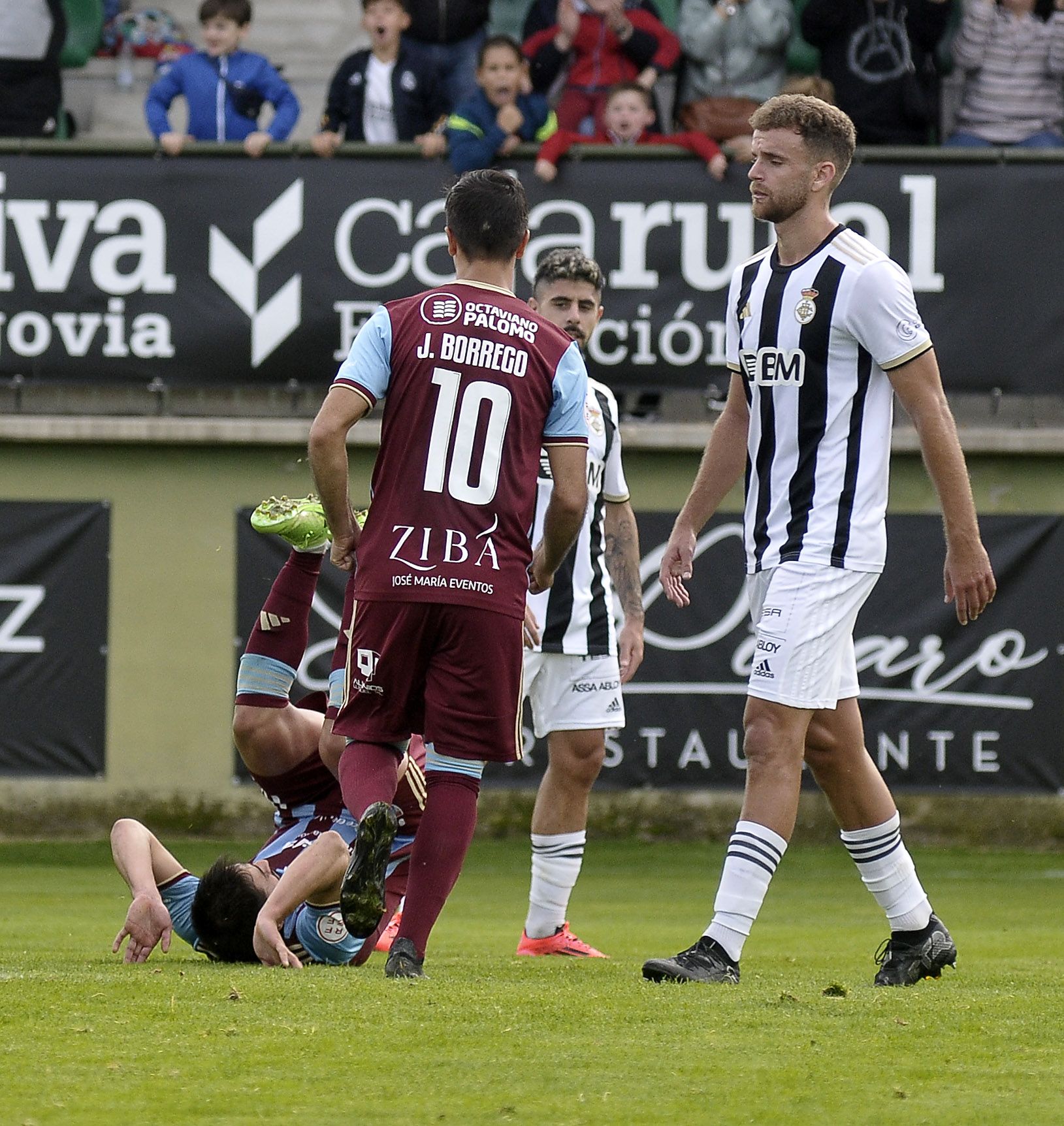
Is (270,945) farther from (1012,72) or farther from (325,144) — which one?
(1012,72)

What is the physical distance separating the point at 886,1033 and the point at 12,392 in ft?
29.8

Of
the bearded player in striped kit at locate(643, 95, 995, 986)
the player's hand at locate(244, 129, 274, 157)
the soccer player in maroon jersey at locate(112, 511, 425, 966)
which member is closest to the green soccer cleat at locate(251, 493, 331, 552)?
the soccer player in maroon jersey at locate(112, 511, 425, 966)

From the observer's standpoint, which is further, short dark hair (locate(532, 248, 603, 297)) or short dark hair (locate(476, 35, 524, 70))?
short dark hair (locate(476, 35, 524, 70))

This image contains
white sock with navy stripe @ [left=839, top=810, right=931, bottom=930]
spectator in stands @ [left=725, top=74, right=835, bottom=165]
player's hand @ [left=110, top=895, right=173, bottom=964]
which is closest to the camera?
white sock with navy stripe @ [left=839, top=810, right=931, bottom=930]

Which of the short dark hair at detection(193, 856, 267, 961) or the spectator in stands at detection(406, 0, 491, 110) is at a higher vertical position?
the spectator in stands at detection(406, 0, 491, 110)

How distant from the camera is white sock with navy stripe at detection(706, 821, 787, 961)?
460 cm

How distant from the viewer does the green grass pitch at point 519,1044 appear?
3.04m

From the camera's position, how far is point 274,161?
1137 cm

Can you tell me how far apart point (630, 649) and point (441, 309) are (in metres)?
2.32

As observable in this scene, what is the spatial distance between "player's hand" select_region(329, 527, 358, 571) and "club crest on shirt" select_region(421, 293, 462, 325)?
0.57m

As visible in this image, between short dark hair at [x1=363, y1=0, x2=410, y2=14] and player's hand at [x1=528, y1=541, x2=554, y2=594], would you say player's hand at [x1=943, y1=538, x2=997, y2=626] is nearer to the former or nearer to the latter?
player's hand at [x1=528, y1=541, x2=554, y2=594]

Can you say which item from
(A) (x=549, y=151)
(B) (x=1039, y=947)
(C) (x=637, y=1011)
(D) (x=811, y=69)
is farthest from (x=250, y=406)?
(C) (x=637, y=1011)

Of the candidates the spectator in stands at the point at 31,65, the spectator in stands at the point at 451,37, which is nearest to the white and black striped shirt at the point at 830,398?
the spectator in stands at the point at 451,37

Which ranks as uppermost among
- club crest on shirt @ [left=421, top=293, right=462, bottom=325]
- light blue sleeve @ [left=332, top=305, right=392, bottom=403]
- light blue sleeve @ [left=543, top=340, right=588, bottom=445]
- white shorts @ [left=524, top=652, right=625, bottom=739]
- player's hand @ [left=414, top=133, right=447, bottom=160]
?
club crest on shirt @ [left=421, top=293, right=462, bottom=325]
